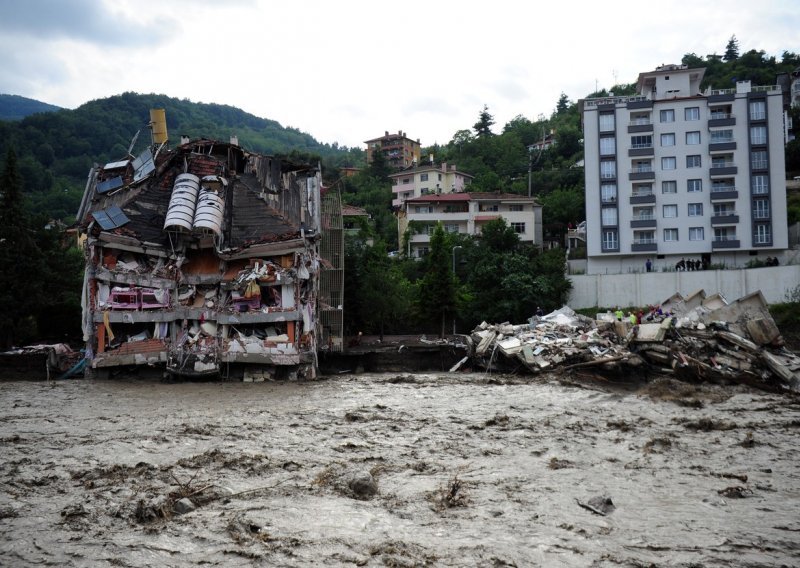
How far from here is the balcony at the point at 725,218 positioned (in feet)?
166

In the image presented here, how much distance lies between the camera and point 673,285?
4169cm

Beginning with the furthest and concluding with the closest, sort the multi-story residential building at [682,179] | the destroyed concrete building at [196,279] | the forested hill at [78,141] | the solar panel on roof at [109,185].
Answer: the forested hill at [78,141] < the multi-story residential building at [682,179] < the solar panel on roof at [109,185] < the destroyed concrete building at [196,279]

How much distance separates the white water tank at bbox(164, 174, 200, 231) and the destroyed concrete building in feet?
0.15

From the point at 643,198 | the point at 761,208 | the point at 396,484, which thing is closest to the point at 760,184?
the point at 761,208

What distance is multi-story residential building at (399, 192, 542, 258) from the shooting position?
61562 millimetres

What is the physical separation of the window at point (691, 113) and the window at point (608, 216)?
356 inches

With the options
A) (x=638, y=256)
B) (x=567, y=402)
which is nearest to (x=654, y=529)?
(x=567, y=402)

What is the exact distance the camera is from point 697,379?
23.2 m

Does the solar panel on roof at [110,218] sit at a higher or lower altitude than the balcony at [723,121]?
lower

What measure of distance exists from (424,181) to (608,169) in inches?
1126

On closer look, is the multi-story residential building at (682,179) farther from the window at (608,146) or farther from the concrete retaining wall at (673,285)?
the concrete retaining wall at (673,285)

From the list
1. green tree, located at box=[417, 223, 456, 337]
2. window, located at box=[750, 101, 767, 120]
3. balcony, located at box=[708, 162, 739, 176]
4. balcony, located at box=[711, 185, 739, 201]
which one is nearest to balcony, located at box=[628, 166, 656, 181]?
balcony, located at box=[708, 162, 739, 176]

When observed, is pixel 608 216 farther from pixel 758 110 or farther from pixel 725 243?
pixel 758 110

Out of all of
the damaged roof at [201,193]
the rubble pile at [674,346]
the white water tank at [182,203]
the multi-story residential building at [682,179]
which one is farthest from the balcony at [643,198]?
the white water tank at [182,203]
